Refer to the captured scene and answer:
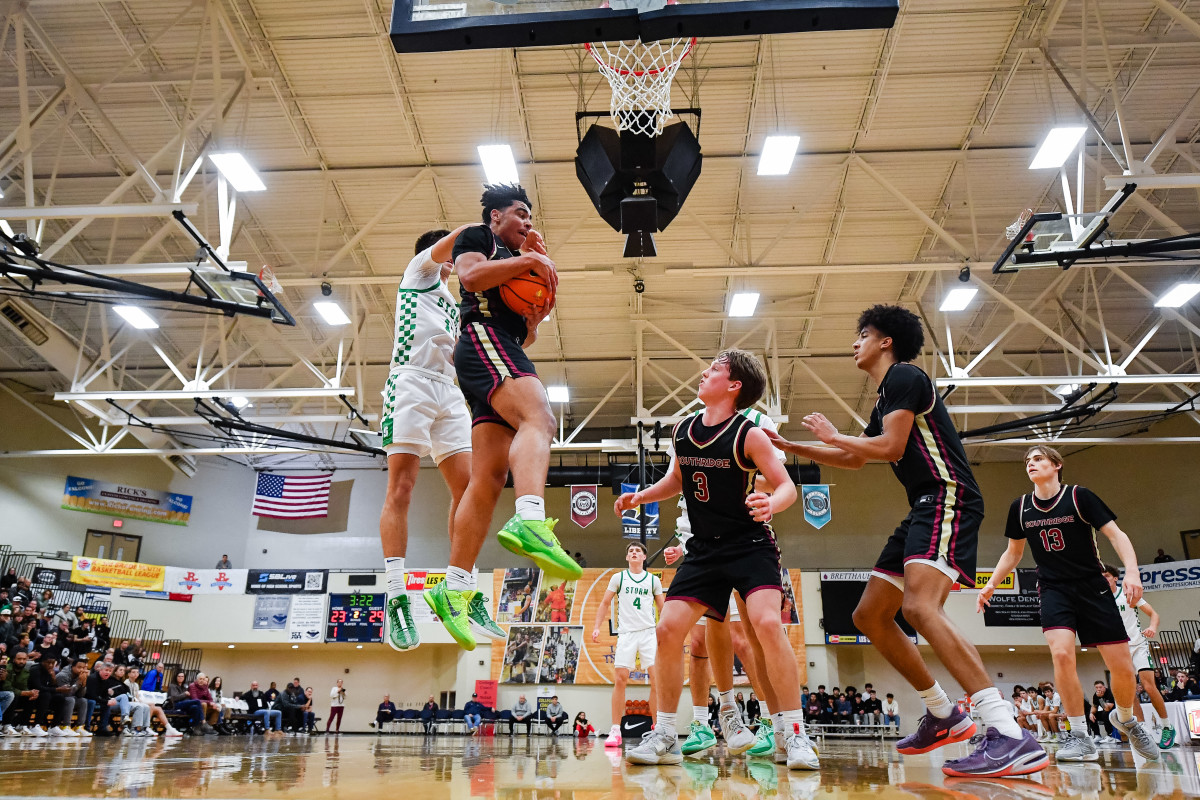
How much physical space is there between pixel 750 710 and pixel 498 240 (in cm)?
1881

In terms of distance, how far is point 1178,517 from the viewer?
22828 millimetres

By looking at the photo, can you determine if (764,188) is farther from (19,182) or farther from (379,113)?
(19,182)

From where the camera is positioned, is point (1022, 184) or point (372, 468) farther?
point (372, 468)

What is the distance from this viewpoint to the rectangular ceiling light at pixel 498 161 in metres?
11.3

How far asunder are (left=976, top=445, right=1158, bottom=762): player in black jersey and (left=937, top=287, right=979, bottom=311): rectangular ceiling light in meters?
9.56

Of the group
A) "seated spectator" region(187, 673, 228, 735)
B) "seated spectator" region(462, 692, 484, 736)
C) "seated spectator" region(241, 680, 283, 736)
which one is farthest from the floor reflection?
"seated spectator" region(462, 692, 484, 736)

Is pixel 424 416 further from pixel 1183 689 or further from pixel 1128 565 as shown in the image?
pixel 1183 689

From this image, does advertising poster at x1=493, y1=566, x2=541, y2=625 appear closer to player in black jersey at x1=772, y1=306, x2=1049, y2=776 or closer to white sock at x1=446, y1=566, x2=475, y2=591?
white sock at x1=446, y1=566, x2=475, y2=591

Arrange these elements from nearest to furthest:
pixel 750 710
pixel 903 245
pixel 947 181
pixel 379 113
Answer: pixel 379 113 → pixel 947 181 → pixel 903 245 → pixel 750 710

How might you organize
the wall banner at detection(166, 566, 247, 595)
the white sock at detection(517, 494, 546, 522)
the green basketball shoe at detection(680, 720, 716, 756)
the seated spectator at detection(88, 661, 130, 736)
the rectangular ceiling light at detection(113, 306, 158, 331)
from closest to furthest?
the white sock at detection(517, 494, 546, 522), the green basketball shoe at detection(680, 720, 716, 756), the seated spectator at detection(88, 661, 130, 736), the rectangular ceiling light at detection(113, 306, 158, 331), the wall banner at detection(166, 566, 247, 595)

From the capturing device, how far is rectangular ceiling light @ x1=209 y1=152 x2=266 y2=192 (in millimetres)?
10953

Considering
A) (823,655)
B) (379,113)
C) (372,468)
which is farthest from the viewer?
(372,468)

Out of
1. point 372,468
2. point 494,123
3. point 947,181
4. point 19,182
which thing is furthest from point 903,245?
point 372,468

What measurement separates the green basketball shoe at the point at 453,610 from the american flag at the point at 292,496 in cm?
2028
